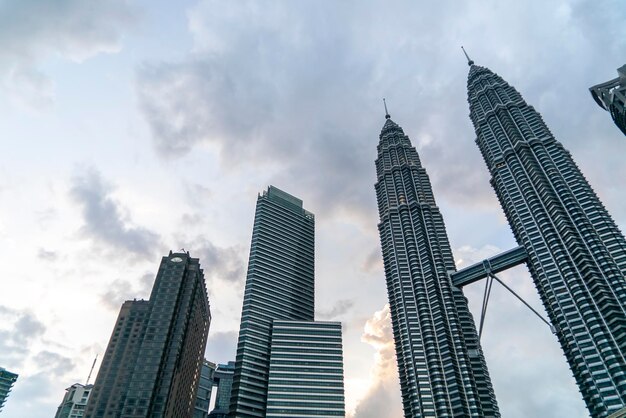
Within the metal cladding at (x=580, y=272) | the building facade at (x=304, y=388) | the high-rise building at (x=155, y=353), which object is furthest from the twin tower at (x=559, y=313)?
the high-rise building at (x=155, y=353)

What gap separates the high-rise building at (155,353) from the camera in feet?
441

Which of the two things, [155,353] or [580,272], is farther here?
[580,272]

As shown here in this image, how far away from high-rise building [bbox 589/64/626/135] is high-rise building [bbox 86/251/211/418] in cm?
14502

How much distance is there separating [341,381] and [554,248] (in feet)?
375

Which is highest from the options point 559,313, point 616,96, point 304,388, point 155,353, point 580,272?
point 580,272

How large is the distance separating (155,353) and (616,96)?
485 ft

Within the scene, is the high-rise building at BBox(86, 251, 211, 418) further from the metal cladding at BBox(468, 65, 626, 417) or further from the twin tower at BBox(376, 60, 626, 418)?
the metal cladding at BBox(468, 65, 626, 417)

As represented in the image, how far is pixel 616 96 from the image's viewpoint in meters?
66.3

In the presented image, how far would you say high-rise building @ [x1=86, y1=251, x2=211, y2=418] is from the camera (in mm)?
134375

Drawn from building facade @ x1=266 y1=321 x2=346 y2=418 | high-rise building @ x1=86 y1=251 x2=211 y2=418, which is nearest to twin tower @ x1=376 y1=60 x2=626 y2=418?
building facade @ x1=266 y1=321 x2=346 y2=418

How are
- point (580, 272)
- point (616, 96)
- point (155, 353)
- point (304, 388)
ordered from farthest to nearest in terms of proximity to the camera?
1. point (304, 388)
2. point (580, 272)
3. point (155, 353)
4. point (616, 96)

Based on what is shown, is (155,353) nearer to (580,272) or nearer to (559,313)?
(559,313)

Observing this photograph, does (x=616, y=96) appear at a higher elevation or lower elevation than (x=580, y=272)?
lower

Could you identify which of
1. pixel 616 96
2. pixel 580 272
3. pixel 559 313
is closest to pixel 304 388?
pixel 559 313
